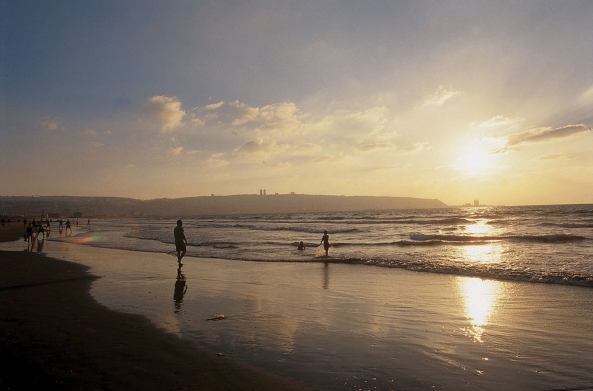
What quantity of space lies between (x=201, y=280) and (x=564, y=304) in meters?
11.0

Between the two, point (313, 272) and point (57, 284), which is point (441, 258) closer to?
point (313, 272)

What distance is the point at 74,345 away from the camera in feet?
19.8

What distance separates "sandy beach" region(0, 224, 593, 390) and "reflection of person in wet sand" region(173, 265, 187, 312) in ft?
0.17

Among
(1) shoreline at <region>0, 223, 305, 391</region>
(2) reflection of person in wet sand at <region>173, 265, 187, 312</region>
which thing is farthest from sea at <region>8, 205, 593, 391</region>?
(1) shoreline at <region>0, 223, 305, 391</region>

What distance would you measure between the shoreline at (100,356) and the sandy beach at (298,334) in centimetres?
Result: 3

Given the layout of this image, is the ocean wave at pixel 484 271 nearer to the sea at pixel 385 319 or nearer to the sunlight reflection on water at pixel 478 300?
the sea at pixel 385 319

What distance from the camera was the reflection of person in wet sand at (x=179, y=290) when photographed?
30.9ft

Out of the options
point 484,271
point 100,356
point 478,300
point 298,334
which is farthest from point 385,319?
point 484,271

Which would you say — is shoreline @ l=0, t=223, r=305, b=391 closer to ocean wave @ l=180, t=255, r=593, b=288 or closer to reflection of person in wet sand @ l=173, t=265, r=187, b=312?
reflection of person in wet sand @ l=173, t=265, r=187, b=312

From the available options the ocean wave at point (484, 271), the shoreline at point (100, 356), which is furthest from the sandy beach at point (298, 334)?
the ocean wave at point (484, 271)

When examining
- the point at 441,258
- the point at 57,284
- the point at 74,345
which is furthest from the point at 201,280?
the point at 441,258

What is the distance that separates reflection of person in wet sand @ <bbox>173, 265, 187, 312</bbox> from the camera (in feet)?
30.9

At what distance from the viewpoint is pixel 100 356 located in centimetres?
559

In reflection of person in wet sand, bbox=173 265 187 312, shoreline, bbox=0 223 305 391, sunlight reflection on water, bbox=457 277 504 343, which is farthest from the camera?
reflection of person in wet sand, bbox=173 265 187 312
